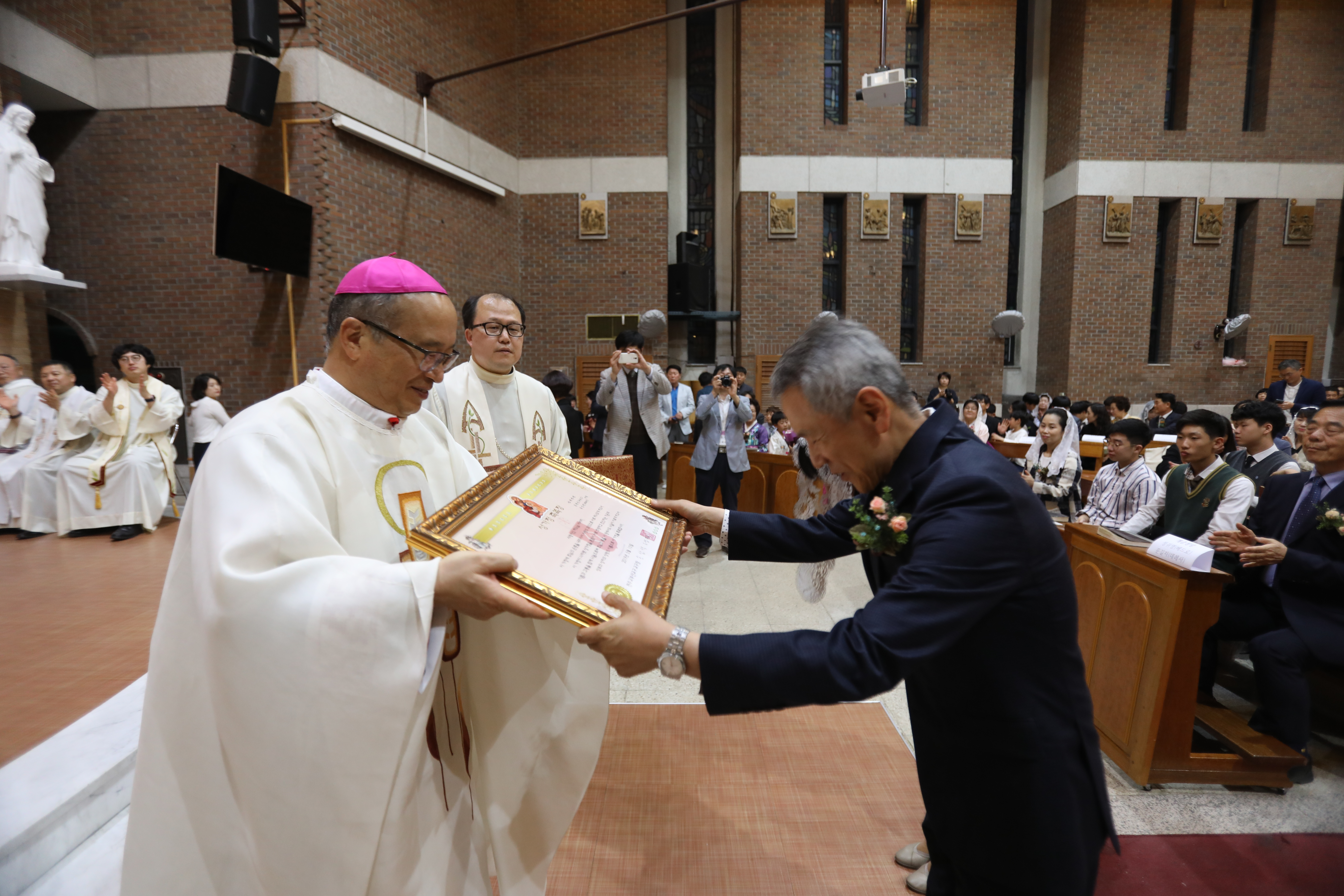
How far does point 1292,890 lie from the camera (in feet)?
7.89

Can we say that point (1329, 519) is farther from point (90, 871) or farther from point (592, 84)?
point (592, 84)

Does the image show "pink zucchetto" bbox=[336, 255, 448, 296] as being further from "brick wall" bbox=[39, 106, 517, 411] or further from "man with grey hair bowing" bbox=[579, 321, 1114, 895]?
"brick wall" bbox=[39, 106, 517, 411]

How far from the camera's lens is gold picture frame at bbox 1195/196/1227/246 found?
13.5 m

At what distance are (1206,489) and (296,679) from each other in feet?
15.1

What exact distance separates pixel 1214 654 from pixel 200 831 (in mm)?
4590

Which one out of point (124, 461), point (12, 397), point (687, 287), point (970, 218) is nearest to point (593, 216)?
point (687, 287)

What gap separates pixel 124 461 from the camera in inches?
241

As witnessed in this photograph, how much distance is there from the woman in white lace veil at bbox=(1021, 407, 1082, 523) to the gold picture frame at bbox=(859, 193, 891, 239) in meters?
7.60

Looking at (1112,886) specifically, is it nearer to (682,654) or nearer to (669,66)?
(682,654)

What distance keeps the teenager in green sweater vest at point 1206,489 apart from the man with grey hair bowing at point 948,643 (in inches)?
109

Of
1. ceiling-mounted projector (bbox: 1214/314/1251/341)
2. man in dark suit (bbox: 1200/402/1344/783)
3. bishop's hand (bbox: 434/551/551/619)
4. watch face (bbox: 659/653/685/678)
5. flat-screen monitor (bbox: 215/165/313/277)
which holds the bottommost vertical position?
man in dark suit (bbox: 1200/402/1344/783)

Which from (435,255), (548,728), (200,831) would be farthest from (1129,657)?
(435,255)

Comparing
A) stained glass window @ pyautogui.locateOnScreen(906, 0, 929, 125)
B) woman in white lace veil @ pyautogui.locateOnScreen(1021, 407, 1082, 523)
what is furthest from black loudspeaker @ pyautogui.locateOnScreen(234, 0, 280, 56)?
stained glass window @ pyautogui.locateOnScreen(906, 0, 929, 125)

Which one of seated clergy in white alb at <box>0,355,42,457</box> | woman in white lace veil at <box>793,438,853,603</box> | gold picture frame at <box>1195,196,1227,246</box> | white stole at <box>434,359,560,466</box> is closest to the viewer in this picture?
woman in white lace veil at <box>793,438,853,603</box>
